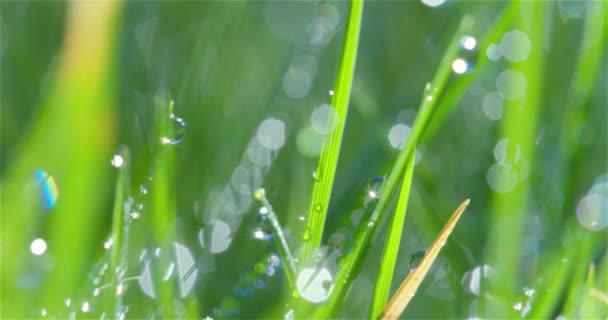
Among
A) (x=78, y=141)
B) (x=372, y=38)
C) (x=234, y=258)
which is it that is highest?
(x=372, y=38)

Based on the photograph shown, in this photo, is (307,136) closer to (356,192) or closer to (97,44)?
(356,192)

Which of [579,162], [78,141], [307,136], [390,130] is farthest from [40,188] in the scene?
[579,162]

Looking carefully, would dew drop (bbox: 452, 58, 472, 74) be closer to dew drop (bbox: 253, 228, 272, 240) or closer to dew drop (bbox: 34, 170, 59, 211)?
dew drop (bbox: 253, 228, 272, 240)

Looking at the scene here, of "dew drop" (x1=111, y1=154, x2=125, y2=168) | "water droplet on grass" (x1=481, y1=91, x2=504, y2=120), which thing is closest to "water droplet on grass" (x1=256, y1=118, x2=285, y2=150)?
"dew drop" (x1=111, y1=154, x2=125, y2=168)

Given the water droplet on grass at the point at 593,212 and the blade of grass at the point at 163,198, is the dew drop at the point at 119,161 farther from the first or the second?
the water droplet on grass at the point at 593,212

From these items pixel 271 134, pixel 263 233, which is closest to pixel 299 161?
pixel 271 134

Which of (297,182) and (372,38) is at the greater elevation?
(372,38)

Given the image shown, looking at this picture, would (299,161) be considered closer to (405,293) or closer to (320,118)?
(320,118)
